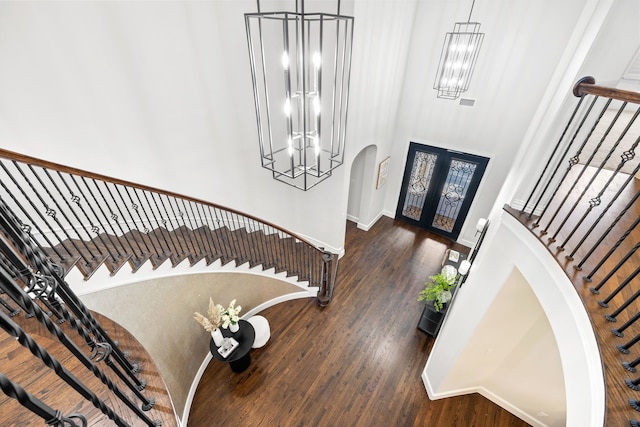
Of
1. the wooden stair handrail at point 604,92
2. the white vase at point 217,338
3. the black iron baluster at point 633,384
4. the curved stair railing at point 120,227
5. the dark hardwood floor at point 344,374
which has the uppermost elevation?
the wooden stair handrail at point 604,92

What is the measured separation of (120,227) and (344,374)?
3.48 meters

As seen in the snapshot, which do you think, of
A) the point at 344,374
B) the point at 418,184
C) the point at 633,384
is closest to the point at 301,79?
the point at 418,184

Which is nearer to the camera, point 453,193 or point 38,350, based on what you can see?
point 38,350

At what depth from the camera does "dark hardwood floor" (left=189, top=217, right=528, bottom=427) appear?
366 cm

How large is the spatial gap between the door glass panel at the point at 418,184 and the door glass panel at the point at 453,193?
0.39m

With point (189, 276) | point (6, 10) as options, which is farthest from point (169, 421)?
point (6, 10)

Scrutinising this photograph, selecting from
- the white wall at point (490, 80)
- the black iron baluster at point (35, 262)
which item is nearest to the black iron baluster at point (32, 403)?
the black iron baluster at point (35, 262)

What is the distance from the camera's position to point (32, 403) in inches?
29.2

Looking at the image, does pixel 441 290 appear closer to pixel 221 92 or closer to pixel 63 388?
pixel 63 388

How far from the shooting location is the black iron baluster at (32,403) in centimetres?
68

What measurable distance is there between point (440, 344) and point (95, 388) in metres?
3.53

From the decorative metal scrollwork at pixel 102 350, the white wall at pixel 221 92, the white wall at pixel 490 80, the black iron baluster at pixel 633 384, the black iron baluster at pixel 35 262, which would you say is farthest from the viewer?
the white wall at pixel 490 80

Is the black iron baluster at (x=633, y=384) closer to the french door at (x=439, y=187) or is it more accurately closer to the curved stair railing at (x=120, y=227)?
the curved stair railing at (x=120, y=227)

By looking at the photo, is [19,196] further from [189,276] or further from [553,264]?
[553,264]
